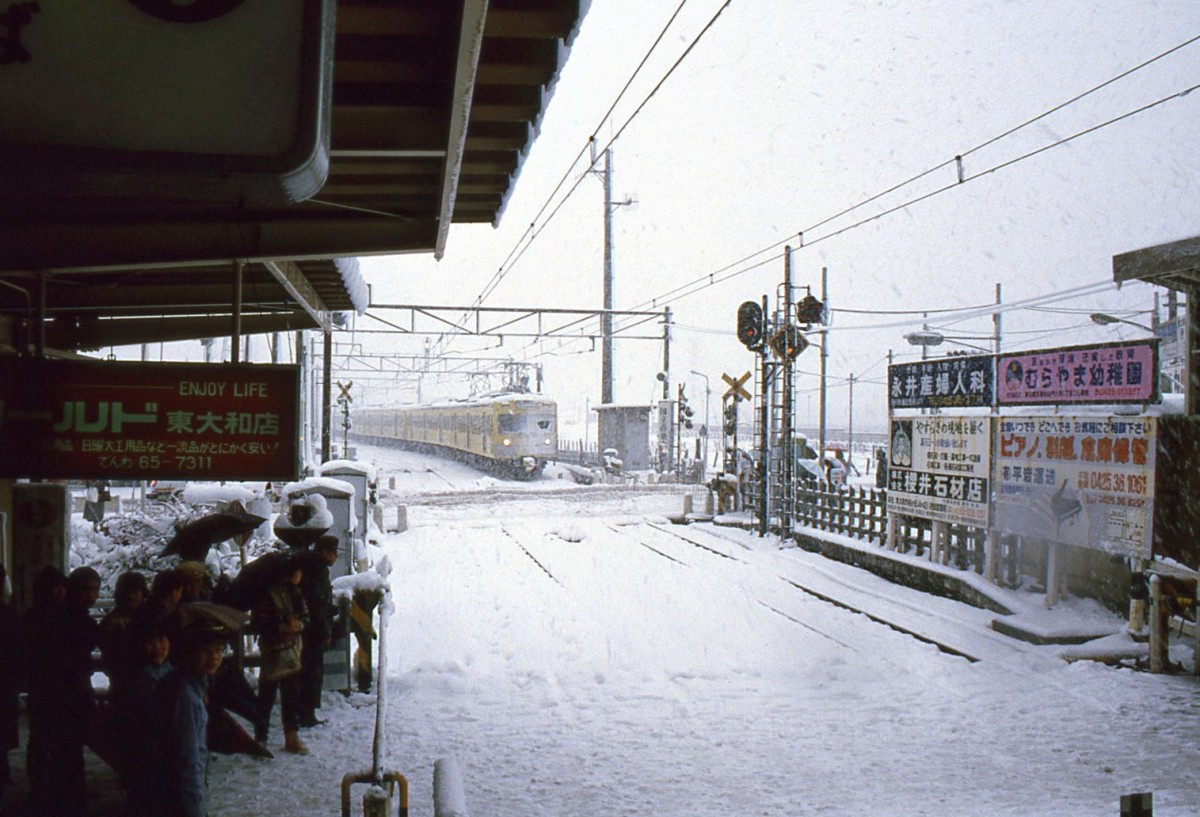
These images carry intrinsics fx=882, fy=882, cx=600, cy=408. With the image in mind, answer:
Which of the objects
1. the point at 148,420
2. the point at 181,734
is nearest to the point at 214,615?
the point at 148,420

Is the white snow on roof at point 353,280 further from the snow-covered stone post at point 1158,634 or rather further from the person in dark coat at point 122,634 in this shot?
the snow-covered stone post at point 1158,634

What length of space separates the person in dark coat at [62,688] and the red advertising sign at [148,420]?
2.97ft

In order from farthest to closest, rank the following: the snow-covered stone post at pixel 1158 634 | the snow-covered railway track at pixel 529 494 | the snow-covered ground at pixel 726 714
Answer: the snow-covered railway track at pixel 529 494 → the snow-covered stone post at pixel 1158 634 → the snow-covered ground at pixel 726 714

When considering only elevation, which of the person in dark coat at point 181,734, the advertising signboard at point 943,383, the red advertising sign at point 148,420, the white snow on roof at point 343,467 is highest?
the advertising signboard at point 943,383

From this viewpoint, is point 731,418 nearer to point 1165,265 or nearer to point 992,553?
point 992,553

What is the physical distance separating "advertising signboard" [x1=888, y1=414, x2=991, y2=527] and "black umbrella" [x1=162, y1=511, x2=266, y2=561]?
882 centimetres

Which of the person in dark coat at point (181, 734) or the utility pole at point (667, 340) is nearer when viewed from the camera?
the person in dark coat at point (181, 734)

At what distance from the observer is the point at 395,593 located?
11.5 m

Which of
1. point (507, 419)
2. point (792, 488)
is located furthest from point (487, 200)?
point (507, 419)

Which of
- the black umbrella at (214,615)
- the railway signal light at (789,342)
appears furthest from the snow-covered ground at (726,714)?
the railway signal light at (789,342)

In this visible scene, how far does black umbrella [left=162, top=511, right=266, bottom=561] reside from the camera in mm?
6449

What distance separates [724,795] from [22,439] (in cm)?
431

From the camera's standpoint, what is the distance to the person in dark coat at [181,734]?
3.64 meters

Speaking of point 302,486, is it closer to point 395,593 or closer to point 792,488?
point 395,593
